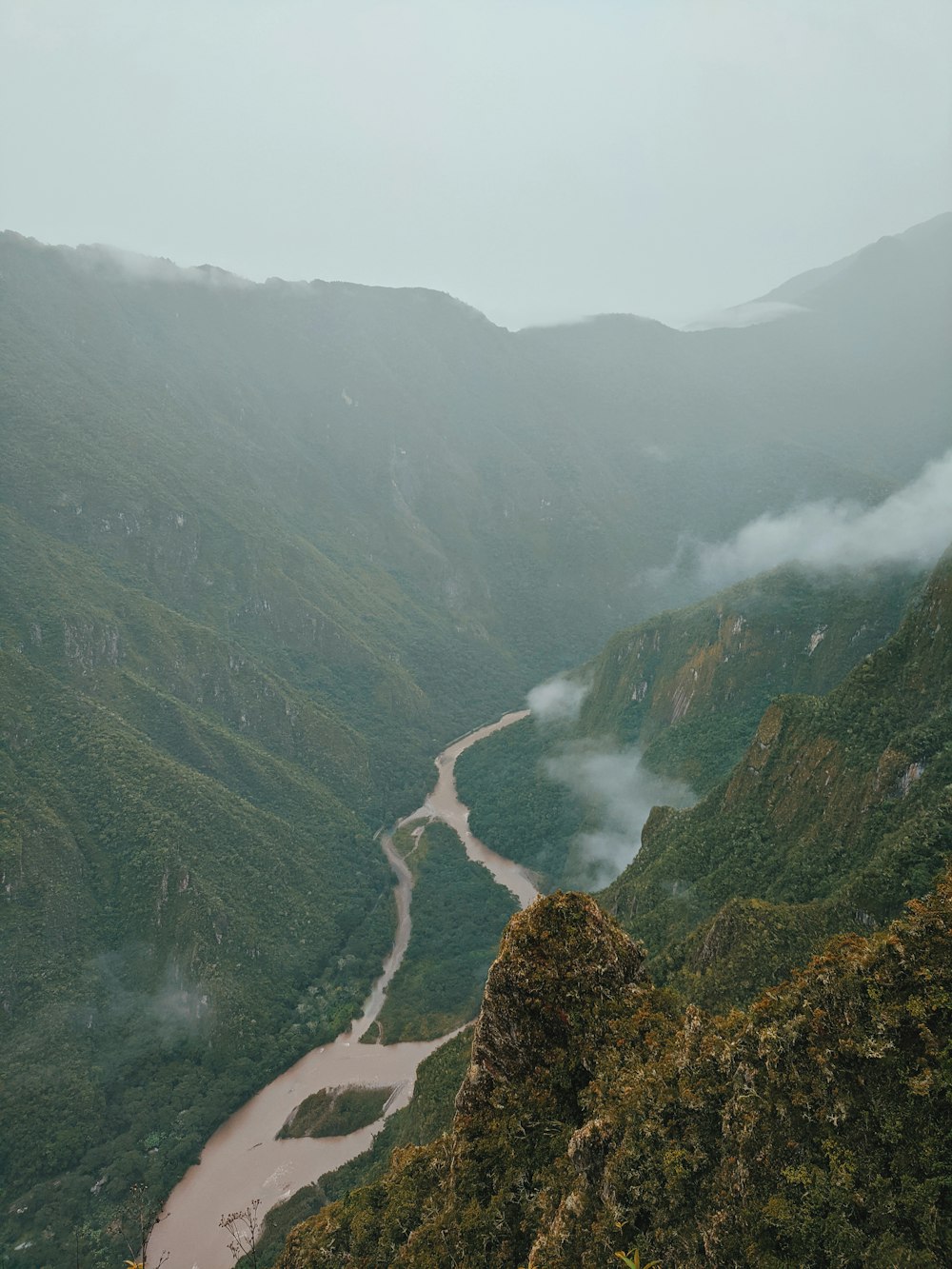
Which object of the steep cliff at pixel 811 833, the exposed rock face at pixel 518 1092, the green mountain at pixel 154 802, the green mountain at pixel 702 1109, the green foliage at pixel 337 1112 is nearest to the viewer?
the green mountain at pixel 702 1109

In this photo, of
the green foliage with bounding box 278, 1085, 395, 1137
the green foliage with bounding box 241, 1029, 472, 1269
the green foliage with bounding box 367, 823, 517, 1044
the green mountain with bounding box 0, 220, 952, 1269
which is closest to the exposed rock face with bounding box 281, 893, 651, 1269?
the green foliage with bounding box 241, 1029, 472, 1269

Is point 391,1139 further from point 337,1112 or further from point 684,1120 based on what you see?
point 684,1120

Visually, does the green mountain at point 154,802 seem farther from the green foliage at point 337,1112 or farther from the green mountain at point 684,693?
the green mountain at point 684,693

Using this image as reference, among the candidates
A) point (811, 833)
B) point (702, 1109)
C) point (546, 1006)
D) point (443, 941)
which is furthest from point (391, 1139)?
point (702, 1109)

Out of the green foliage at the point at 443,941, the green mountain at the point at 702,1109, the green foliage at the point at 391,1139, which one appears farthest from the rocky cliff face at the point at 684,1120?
the green foliage at the point at 443,941

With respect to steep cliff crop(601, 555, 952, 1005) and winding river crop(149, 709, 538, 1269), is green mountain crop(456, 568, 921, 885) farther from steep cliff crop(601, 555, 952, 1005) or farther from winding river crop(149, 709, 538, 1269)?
winding river crop(149, 709, 538, 1269)

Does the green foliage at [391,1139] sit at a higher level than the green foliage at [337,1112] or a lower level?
higher
